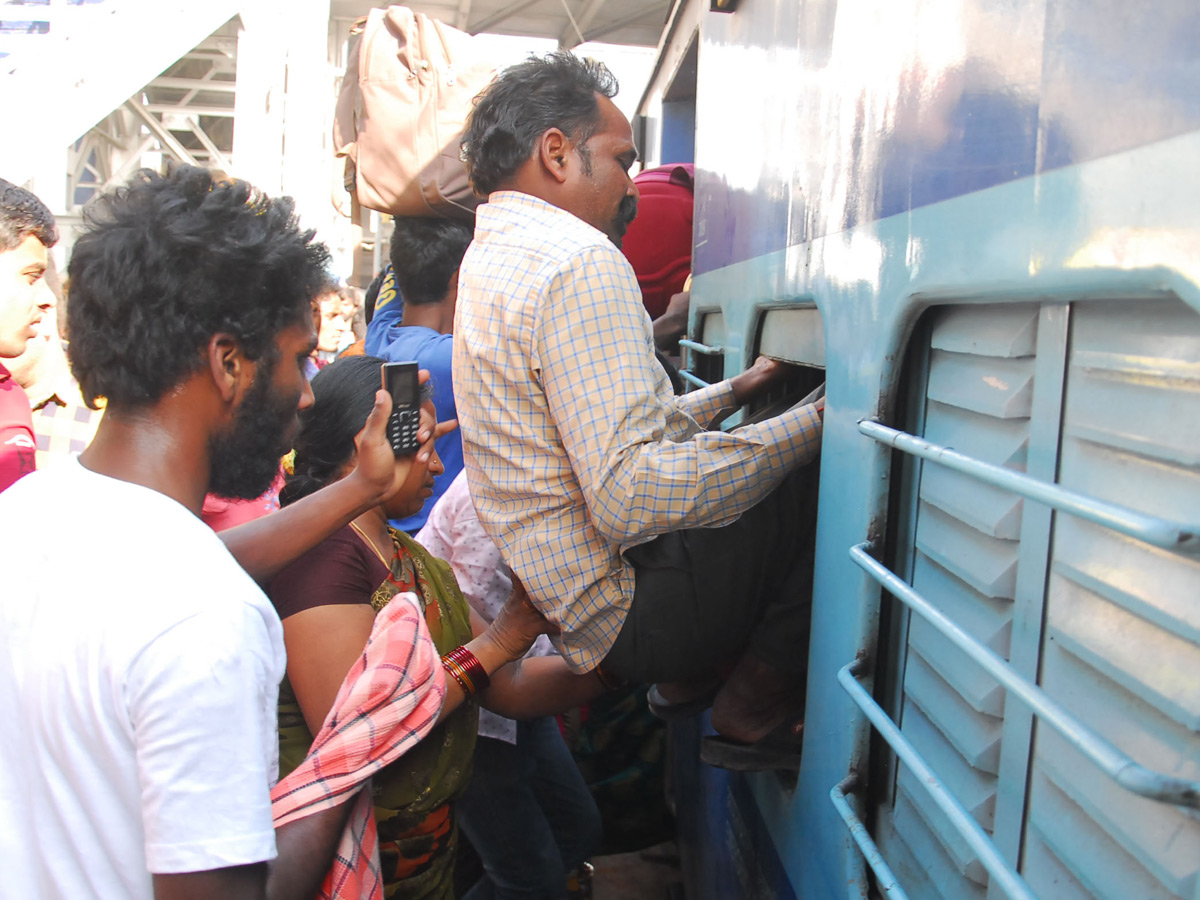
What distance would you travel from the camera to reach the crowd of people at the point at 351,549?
96 centimetres

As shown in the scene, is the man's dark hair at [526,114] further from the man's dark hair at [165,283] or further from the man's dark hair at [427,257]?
the man's dark hair at [427,257]

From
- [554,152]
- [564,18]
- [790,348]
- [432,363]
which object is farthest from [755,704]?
[564,18]

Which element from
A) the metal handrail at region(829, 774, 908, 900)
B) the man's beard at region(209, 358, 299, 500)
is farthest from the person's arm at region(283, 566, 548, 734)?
the metal handrail at region(829, 774, 908, 900)

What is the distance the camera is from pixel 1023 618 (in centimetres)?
94

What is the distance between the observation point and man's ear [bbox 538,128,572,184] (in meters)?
1.88

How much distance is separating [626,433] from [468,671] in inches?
21.7

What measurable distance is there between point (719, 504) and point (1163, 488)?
88cm

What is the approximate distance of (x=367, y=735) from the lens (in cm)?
128

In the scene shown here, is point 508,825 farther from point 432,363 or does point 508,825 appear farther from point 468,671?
point 432,363

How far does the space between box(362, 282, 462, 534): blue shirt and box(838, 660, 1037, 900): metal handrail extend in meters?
1.73

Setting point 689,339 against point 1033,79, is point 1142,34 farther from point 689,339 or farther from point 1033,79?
point 689,339

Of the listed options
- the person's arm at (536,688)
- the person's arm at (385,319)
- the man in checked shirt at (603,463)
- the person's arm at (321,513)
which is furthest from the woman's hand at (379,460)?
the person's arm at (385,319)

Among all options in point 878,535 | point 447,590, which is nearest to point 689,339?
point 447,590

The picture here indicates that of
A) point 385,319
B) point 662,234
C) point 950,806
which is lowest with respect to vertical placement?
point 950,806
